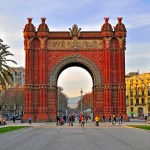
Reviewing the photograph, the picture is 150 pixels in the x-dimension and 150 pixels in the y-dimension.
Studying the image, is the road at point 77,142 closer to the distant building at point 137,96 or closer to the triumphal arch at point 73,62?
the triumphal arch at point 73,62

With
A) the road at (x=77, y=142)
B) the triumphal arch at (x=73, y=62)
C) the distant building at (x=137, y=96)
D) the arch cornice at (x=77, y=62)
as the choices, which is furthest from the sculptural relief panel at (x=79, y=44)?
the distant building at (x=137, y=96)

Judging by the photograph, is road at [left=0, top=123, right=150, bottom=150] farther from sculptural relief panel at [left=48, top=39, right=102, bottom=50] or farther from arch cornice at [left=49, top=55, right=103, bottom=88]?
sculptural relief panel at [left=48, top=39, right=102, bottom=50]

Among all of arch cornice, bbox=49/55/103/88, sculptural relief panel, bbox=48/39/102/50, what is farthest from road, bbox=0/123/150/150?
sculptural relief panel, bbox=48/39/102/50

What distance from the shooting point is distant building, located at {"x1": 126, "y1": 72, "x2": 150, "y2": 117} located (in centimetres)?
13200

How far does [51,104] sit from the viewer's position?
69.6m

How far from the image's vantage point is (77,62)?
70250mm

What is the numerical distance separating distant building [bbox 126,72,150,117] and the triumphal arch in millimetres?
62505

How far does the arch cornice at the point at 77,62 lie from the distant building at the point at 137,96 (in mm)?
63219

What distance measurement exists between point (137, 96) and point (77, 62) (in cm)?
6877

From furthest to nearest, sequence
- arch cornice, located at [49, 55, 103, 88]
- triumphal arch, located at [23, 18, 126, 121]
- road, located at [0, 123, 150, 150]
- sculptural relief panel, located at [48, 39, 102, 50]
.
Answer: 1. sculptural relief panel, located at [48, 39, 102, 50]
2. arch cornice, located at [49, 55, 103, 88]
3. triumphal arch, located at [23, 18, 126, 121]
4. road, located at [0, 123, 150, 150]

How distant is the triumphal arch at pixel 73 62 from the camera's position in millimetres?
68562

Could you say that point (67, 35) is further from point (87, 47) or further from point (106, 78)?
point (106, 78)

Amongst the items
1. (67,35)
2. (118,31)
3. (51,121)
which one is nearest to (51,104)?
(51,121)

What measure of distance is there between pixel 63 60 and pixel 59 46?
270cm
